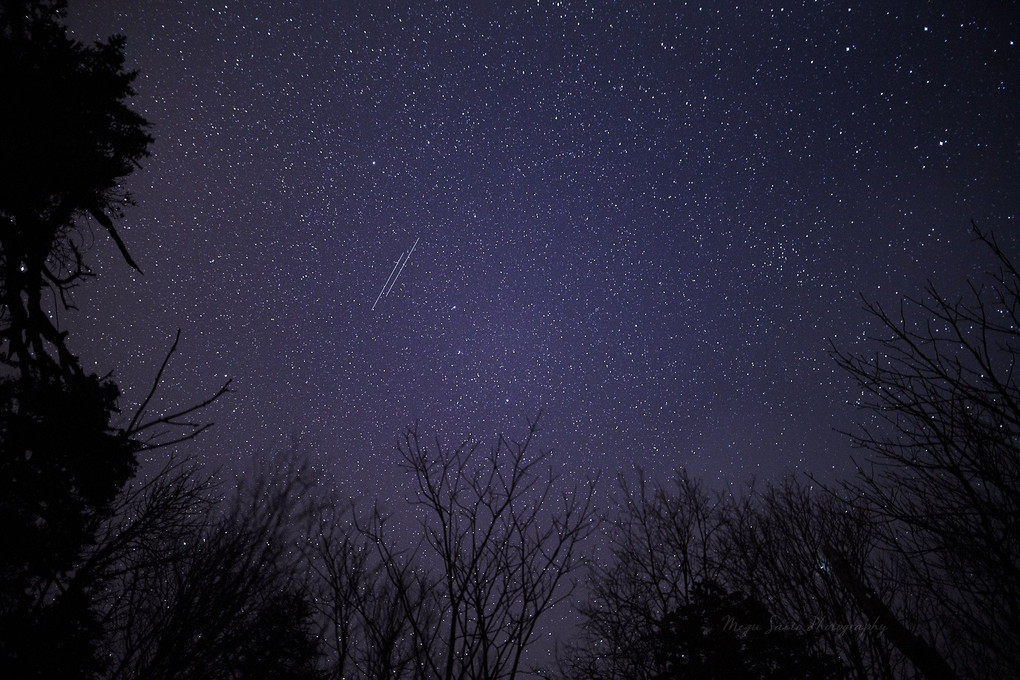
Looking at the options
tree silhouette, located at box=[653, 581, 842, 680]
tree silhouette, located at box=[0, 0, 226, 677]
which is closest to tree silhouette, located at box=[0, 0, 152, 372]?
tree silhouette, located at box=[0, 0, 226, 677]

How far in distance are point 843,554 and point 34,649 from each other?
10412mm

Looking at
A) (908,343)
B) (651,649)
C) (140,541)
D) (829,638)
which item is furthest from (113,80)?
(829,638)

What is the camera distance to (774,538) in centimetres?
862

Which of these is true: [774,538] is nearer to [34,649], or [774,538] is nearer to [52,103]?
[34,649]

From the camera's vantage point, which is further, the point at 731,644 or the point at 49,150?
the point at 731,644

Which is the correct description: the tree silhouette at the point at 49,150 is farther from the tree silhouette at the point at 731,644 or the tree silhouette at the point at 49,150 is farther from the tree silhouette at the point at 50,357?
the tree silhouette at the point at 731,644

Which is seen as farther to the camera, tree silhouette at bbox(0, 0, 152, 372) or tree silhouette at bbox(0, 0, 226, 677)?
Answer: tree silhouette at bbox(0, 0, 152, 372)

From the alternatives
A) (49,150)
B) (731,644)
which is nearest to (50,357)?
(49,150)

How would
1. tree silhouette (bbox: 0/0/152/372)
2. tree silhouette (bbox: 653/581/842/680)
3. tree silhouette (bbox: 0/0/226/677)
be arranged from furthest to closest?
tree silhouette (bbox: 653/581/842/680), tree silhouette (bbox: 0/0/152/372), tree silhouette (bbox: 0/0/226/677)

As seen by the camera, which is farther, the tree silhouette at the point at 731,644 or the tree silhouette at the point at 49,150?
the tree silhouette at the point at 731,644

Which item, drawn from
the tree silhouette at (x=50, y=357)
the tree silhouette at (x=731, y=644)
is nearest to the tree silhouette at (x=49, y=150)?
the tree silhouette at (x=50, y=357)

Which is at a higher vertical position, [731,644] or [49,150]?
[49,150]

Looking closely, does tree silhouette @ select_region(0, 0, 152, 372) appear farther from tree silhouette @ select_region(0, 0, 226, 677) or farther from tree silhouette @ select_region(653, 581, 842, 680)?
tree silhouette @ select_region(653, 581, 842, 680)

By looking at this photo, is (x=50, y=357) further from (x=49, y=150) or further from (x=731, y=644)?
(x=731, y=644)
